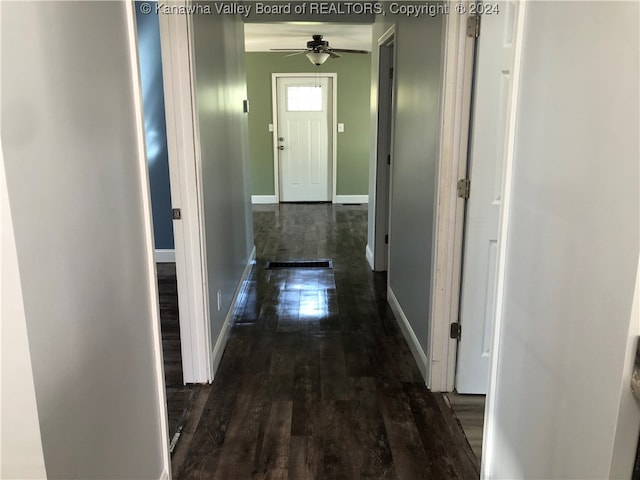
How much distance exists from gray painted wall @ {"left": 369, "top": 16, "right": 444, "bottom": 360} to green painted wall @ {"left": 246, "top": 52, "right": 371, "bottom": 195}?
178 inches

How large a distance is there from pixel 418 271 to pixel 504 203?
1328mm

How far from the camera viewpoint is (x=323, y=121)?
7945 mm

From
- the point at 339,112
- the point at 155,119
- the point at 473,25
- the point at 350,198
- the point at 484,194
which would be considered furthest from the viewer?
the point at 350,198

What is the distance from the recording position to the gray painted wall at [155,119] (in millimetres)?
4352

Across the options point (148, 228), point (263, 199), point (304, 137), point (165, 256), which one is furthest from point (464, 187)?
point (263, 199)

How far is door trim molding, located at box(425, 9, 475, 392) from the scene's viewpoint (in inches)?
87.0

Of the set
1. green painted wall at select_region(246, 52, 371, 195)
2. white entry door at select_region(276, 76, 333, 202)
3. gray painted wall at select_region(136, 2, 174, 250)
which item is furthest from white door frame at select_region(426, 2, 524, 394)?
white entry door at select_region(276, 76, 333, 202)

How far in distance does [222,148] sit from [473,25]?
5.42 feet

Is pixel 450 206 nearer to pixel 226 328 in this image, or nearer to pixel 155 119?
pixel 226 328

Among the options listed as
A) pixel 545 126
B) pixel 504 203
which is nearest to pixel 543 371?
pixel 504 203

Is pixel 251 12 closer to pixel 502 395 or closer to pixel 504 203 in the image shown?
pixel 504 203

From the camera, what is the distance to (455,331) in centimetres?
248

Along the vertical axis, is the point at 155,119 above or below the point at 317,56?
below

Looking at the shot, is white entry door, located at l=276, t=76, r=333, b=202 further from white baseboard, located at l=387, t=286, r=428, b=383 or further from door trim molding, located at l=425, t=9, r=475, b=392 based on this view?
door trim molding, located at l=425, t=9, r=475, b=392
